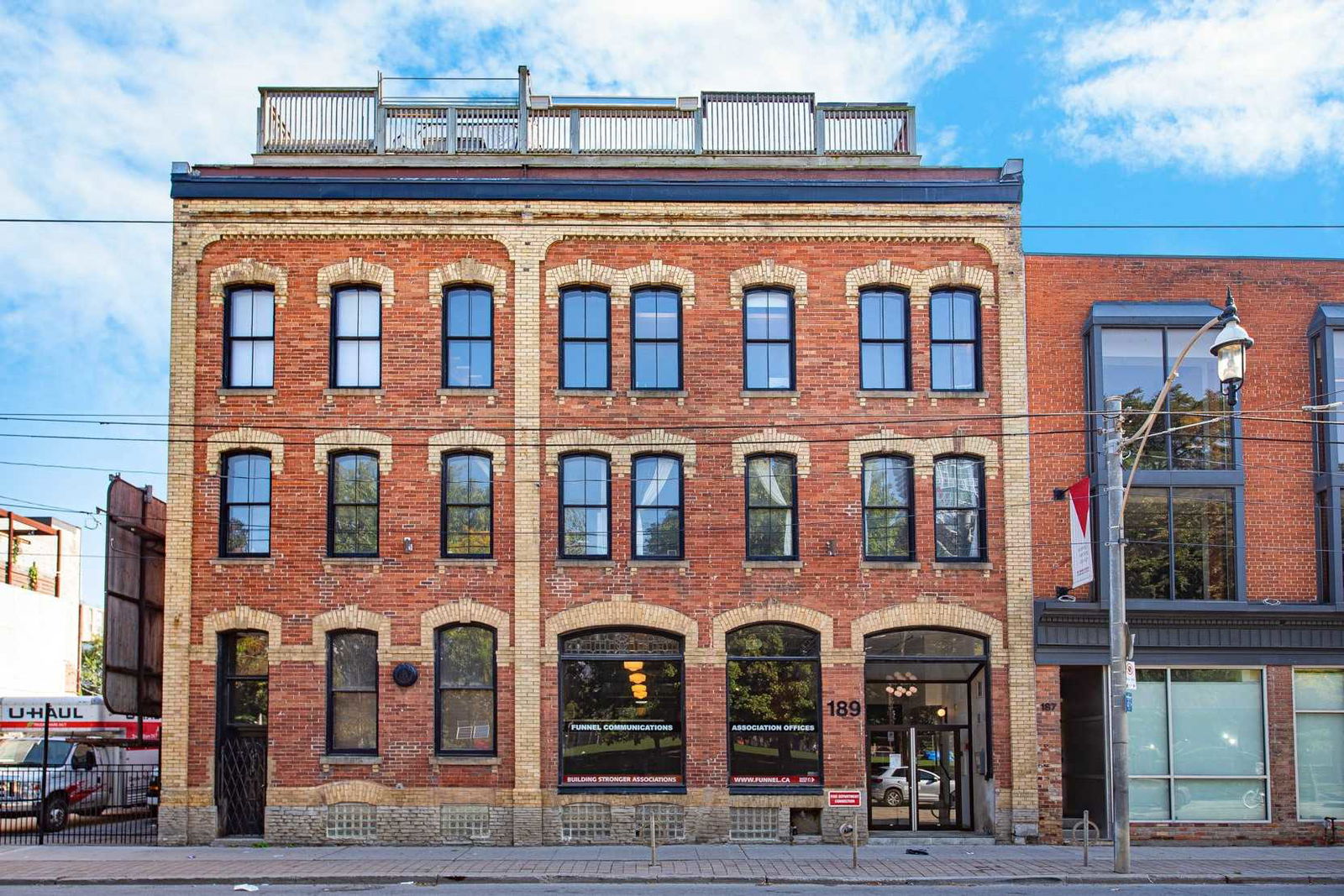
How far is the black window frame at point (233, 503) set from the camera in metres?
22.9

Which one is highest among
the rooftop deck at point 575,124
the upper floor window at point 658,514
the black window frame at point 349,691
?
the rooftop deck at point 575,124

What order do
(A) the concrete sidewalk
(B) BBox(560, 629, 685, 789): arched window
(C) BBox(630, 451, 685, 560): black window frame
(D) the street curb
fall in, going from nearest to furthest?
(D) the street curb < (A) the concrete sidewalk < (B) BBox(560, 629, 685, 789): arched window < (C) BBox(630, 451, 685, 560): black window frame

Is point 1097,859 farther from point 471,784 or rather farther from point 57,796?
point 57,796

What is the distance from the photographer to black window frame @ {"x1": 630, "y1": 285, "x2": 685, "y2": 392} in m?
23.3

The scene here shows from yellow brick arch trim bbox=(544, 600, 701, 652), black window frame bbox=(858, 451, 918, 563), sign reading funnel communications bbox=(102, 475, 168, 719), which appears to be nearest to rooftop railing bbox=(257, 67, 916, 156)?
black window frame bbox=(858, 451, 918, 563)

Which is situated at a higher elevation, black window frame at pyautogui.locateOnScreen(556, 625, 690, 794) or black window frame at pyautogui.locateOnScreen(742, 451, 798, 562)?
black window frame at pyautogui.locateOnScreen(742, 451, 798, 562)

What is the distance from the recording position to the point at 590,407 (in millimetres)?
23078

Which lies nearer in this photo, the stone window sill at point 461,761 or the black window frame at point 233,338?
the stone window sill at point 461,761

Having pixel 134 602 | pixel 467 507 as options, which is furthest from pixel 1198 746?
pixel 134 602

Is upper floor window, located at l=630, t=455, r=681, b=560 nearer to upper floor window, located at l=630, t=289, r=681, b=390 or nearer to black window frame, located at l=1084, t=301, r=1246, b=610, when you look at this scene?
upper floor window, located at l=630, t=289, r=681, b=390

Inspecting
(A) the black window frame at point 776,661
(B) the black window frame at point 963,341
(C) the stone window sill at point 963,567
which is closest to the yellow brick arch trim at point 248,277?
(A) the black window frame at point 776,661

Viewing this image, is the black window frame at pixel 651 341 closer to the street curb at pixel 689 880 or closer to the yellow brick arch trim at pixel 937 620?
the yellow brick arch trim at pixel 937 620

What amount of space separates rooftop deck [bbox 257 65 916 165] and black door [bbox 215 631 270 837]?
967cm

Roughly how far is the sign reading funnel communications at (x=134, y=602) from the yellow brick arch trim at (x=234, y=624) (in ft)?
7.15
